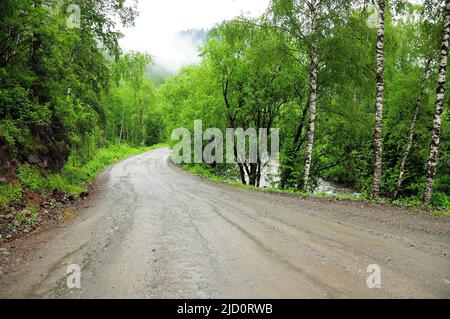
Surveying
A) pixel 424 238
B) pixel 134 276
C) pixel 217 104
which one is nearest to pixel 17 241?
pixel 134 276

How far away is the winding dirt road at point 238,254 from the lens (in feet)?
13.7

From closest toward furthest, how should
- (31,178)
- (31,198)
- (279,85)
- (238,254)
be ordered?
1. (238,254)
2. (31,198)
3. (31,178)
4. (279,85)

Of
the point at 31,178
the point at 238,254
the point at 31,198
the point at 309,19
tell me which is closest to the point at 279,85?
the point at 309,19

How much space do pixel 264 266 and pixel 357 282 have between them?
1.38 meters

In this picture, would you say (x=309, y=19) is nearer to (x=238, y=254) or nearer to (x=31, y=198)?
(x=238, y=254)

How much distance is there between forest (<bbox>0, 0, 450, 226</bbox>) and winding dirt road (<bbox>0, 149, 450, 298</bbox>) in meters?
3.15

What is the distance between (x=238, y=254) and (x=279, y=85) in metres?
13.4

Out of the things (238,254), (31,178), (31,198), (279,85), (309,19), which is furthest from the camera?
(279,85)

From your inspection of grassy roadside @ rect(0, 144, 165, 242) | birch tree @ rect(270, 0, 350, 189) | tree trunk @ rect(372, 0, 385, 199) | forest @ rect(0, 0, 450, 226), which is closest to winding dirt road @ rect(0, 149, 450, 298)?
grassy roadside @ rect(0, 144, 165, 242)

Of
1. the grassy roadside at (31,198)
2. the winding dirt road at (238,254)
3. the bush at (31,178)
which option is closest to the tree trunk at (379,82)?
the winding dirt road at (238,254)

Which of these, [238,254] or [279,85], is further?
[279,85]

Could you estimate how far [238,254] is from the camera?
17.9ft
